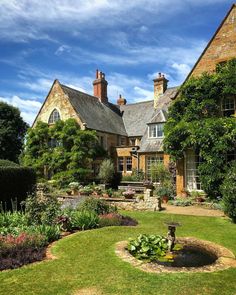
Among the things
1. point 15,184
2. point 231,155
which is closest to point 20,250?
point 15,184

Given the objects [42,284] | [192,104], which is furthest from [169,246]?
[192,104]

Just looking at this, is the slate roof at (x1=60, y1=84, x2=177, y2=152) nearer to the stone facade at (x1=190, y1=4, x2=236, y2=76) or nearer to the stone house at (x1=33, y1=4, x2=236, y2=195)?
the stone house at (x1=33, y1=4, x2=236, y2=195)

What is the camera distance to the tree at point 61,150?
99.0 ft

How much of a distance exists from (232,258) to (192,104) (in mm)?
14298

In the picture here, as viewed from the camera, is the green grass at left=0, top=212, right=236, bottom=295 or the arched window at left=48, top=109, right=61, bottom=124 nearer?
the green grass at left=0, top=212, right=236, bottom=295

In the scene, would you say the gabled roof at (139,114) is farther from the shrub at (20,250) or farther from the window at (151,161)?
the shrub at (20,250)

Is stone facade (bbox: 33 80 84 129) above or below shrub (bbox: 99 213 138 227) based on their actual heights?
above

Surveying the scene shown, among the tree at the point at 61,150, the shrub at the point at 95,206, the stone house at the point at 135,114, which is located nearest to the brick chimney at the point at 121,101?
the stone house at the point at 135,114

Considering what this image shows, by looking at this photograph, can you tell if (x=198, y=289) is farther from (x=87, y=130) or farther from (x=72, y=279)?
(x=87, y=130)

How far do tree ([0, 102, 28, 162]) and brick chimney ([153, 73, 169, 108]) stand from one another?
24562 mm

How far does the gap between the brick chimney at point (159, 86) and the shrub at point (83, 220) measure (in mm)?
24817

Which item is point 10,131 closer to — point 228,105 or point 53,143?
point 53,143

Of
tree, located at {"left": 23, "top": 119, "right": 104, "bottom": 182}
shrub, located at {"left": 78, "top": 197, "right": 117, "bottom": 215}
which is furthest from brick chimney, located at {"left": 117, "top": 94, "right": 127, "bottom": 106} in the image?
shrub, located at {"left": 78, "top": 197, "right": 117, "bottom": 215}

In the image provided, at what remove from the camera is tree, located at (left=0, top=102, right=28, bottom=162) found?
156 feet
